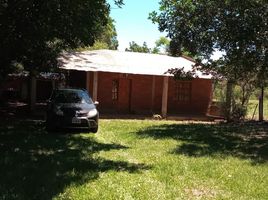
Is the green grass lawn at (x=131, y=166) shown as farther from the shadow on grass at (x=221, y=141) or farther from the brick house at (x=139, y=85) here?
the brick house at (x=139, y=85)

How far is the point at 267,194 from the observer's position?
335 inches

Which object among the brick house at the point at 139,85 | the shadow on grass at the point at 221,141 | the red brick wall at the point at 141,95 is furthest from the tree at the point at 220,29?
the red brick wall at the point at 141,95

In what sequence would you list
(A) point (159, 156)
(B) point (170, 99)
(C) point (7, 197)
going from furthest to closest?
(B) point (170, 99) → (A) point (159, 156) → (C) point (7, 197)

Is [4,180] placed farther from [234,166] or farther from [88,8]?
[88,8]

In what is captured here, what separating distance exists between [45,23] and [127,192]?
20.4 ft

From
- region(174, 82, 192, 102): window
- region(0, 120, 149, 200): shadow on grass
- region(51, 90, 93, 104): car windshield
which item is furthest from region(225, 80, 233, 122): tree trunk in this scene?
region(0, 120, 149, 200): shadow on grass

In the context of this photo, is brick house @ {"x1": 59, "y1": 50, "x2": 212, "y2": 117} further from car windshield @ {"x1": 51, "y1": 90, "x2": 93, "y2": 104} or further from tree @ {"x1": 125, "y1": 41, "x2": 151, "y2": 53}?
tree @ {"x1": 125, "y1": 41, "x2": 151, "y2": 53}

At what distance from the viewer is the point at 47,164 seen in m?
10.6

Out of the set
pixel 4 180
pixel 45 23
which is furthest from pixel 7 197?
pixel 45 23

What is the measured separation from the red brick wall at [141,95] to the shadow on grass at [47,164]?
13.4 m

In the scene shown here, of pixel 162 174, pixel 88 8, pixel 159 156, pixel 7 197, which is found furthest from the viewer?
pixel 88 8

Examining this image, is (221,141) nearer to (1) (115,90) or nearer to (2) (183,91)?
(1) (115,90)

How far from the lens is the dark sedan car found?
55.9ft

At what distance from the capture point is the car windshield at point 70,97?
59.2 feet
